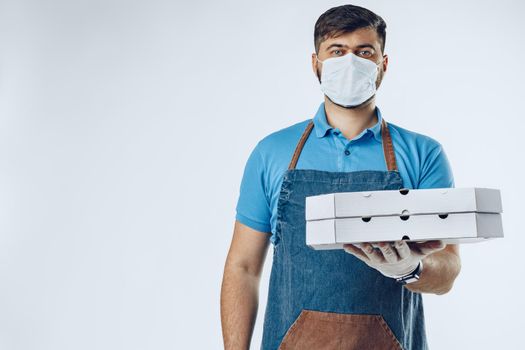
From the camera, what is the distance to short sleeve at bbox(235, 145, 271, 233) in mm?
1580

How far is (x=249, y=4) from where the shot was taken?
266 cm

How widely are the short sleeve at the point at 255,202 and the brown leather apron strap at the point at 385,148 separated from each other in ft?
0.27

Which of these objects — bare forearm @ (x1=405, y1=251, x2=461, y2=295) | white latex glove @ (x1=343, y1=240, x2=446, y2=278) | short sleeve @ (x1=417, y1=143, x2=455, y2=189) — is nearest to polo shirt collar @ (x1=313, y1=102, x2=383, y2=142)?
short sleeve @ (x1=417, y1=143, x2=455, y2=189)

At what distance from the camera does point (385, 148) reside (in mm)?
1554

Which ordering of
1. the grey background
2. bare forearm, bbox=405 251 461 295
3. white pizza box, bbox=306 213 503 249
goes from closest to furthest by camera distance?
white pizza box, bbox=306 213 503 249 → bare forearm, bbox=405 251 461 295 → the grey background

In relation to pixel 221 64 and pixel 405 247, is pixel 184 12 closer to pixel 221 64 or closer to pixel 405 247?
pixel 221 64

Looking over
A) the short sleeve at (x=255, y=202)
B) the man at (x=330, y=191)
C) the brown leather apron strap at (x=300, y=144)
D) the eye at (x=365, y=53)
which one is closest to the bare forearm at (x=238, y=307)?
the man at (x=330, y=191)

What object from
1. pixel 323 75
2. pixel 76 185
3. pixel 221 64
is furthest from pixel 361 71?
pixel 76 185

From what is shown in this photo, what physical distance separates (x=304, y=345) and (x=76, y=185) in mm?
1423

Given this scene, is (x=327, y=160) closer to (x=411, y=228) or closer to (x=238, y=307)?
(x=238, y=307)

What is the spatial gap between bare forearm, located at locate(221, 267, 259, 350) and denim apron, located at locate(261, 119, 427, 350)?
0.06 meters

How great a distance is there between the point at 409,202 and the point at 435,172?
46 centimetres

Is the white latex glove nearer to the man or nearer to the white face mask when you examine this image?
the man

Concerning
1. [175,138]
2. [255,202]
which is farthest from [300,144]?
[175,138]
